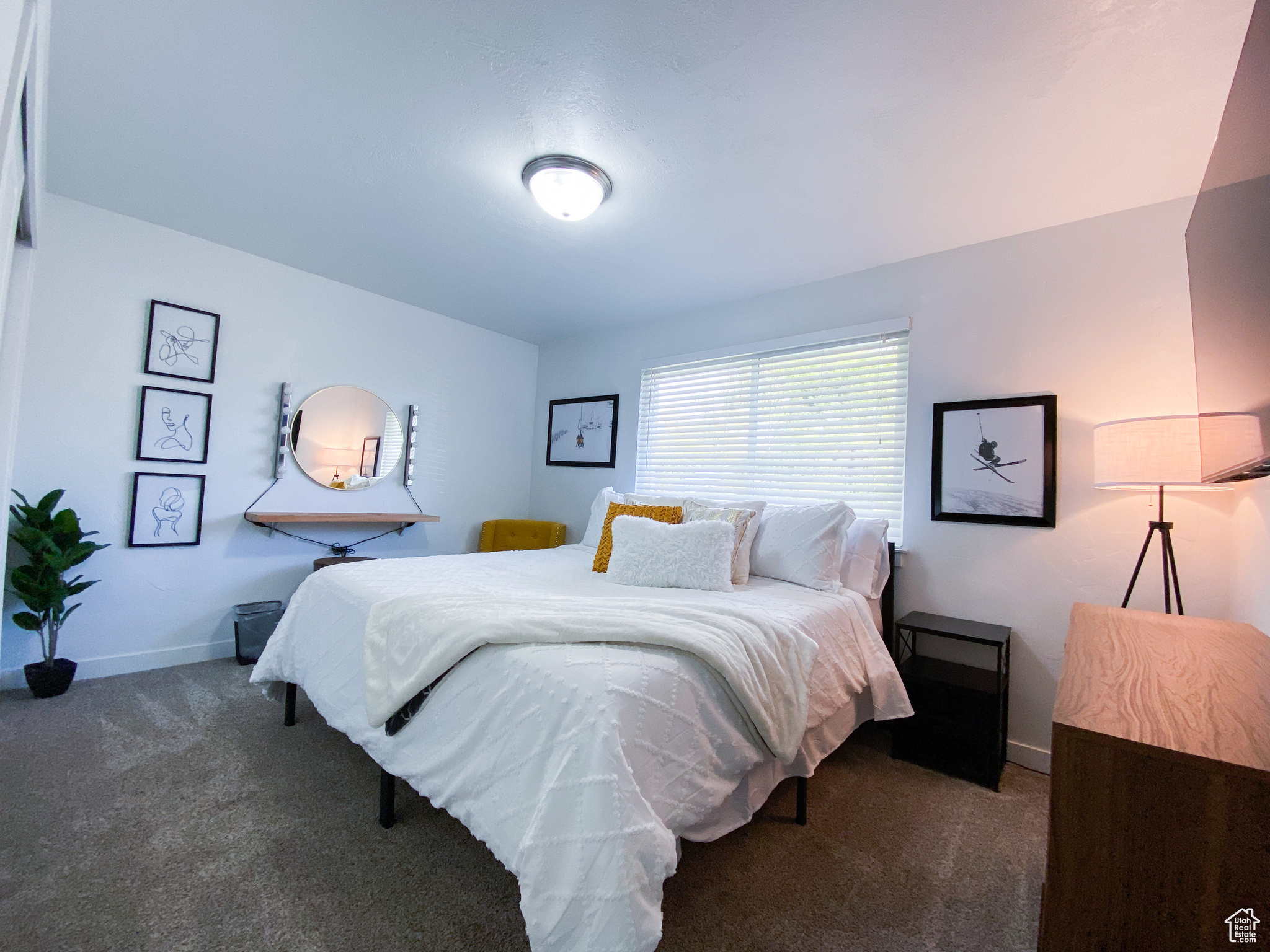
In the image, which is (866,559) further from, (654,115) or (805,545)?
(654,115)

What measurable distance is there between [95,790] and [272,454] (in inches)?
80.8

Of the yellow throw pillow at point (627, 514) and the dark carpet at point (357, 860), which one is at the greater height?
the yellow throw pillow at point (627, 514)

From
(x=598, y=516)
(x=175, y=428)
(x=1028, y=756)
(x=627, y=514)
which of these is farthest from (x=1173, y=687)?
(x=175, y=428)

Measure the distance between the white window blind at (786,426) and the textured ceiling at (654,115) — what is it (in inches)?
25.1

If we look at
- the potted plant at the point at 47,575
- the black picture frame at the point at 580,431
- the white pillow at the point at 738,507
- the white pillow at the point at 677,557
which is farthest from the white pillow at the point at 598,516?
the potted plant at the point at 47,575

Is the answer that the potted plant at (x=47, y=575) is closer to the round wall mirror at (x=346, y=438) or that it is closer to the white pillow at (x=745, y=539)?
the round wall mirror at (x=346, y=438)

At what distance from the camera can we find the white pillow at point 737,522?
2529 millimetres

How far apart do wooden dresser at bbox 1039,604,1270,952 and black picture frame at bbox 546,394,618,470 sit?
348cm

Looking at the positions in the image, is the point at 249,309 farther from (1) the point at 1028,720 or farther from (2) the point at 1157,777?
(1) the point at 1028,720

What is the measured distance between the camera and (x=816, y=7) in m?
1.42

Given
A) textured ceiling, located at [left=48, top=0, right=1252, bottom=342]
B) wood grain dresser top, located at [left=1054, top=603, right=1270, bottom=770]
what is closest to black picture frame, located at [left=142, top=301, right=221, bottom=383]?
textured ceiling, located at [left=48, top=0, right=1252, bottom=342]

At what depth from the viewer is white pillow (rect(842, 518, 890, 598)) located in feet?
8.30

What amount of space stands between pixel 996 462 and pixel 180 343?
4.41 m

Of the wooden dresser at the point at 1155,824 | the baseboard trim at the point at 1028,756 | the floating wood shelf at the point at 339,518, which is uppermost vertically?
the floating wood shelf at the point at 339,518
